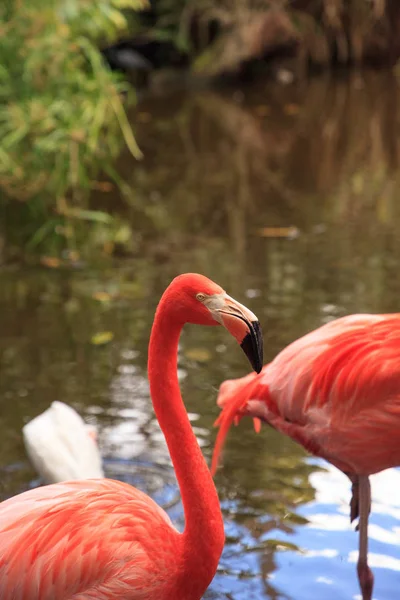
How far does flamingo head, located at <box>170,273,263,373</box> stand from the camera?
233cm

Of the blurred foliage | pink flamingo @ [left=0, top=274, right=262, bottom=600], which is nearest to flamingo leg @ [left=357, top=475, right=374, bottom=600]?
pink flamingo @ [left=0, top=274, right=262, bottom=600]

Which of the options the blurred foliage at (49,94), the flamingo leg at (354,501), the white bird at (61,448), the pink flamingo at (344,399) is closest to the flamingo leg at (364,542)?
the pink flamingo at (344,399)

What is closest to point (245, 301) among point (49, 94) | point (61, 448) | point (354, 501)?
point (49, 94)

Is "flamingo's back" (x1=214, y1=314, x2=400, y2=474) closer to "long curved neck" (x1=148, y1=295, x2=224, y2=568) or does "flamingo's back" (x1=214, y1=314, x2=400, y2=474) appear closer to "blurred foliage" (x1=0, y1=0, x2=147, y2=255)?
"long curved neck" (x1=148, y1=295, x2=224, y2=568)

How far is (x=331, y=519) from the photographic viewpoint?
3.54 m

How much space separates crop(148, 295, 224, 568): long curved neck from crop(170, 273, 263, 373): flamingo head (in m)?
0.06

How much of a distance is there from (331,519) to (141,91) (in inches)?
380

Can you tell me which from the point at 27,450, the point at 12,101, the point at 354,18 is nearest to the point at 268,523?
the point at 27,450

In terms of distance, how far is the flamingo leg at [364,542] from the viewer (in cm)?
305

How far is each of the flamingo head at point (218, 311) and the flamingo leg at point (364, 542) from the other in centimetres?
91

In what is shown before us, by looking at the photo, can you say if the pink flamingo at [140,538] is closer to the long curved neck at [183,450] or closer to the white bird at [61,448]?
the long curved neck at [183,450]

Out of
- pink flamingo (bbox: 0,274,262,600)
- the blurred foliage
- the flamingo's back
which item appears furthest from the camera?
the blurred foliage

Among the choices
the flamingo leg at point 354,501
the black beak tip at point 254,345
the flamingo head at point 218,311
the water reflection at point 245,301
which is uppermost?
the flamingo head at point 218,311

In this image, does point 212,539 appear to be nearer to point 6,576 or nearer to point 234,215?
point 6,576
